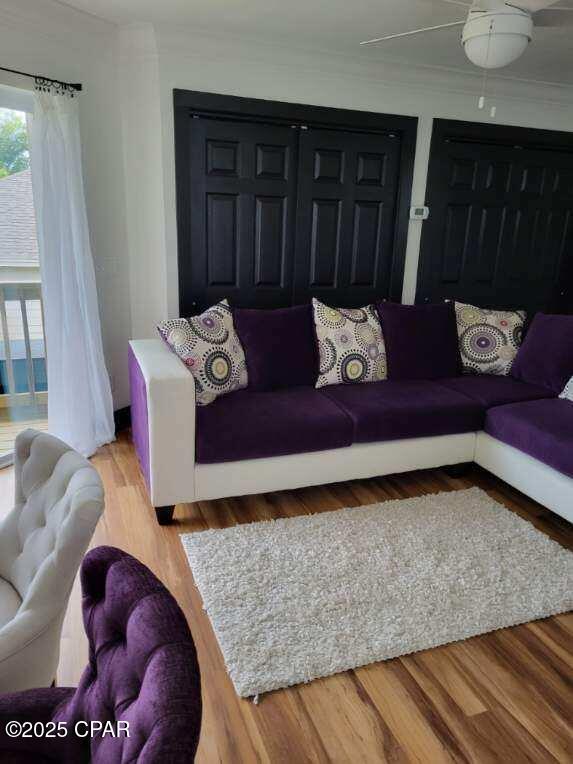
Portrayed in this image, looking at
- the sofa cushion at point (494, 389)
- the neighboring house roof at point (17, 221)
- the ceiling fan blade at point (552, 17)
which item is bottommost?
the sofa cushion at point (494, 389)

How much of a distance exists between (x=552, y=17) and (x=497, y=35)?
338 mm

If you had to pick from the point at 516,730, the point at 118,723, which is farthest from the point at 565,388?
the point at 118,723

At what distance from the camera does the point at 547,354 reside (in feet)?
10.6

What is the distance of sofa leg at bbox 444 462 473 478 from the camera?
3123 millimetres

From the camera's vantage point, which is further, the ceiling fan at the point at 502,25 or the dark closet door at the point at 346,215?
the dark closet door at the point at 346,215

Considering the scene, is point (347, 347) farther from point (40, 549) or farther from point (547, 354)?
point (40, 549)

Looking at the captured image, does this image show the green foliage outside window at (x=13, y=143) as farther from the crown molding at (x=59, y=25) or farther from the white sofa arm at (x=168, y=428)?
the white sofa arm at (x=168, y=428)

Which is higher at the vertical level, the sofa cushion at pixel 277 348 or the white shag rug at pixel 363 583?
the sofa cushion at pixel 277 348

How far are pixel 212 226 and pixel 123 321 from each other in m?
0.86

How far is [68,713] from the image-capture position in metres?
0.98

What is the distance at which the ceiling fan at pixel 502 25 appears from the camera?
6.68 ft

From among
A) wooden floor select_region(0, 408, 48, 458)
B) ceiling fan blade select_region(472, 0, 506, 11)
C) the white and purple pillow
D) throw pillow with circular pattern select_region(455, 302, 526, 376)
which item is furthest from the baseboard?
ceiling fan blade select_region(472, 0, 506, 11)

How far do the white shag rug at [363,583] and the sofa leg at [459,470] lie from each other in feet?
1.34

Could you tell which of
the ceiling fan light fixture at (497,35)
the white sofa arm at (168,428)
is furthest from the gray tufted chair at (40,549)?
the ceiling fan light fixture at (497,35)
